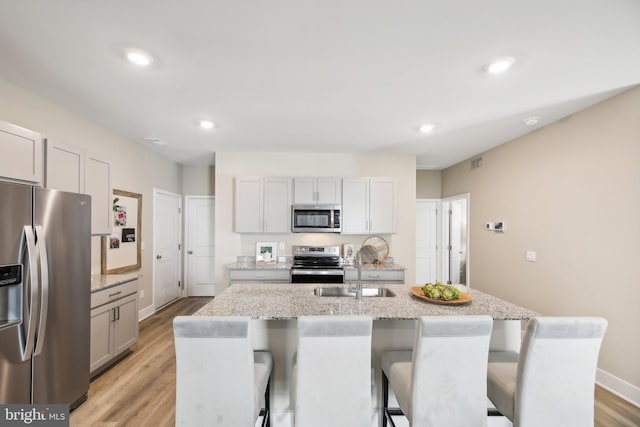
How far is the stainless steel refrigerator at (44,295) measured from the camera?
169 cm

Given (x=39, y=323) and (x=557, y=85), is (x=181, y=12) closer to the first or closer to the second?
(x=39, y=323)

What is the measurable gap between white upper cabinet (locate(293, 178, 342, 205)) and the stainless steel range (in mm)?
744

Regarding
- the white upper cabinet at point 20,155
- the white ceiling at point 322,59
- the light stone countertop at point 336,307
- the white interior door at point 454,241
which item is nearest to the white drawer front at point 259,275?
the light stone countertop at point 336,307

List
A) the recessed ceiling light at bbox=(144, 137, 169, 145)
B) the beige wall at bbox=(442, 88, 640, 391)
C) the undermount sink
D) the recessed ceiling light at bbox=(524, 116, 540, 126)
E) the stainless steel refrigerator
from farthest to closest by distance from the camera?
the recessed ceiling light at bbox=(144, 137, 169, 145) → the recessed ceiling light at bbox=(524, 116, 540, 126) → the undermount sink → the beige wall at bbox=(442, 88, 640, 391) → the stainless steel refrigerator

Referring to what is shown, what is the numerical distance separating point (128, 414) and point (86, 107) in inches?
108

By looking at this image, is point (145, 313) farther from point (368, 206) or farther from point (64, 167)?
point (368, 206)

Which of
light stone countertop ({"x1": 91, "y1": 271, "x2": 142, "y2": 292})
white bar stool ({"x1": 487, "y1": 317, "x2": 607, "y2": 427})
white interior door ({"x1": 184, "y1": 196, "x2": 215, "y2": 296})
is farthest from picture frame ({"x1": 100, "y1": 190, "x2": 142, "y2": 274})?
white bar stool ({"x1": 487, "y1": 317, "x2": 607, "y2": 427})

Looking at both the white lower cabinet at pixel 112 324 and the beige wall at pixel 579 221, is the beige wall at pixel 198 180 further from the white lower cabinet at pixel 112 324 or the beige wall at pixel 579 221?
the beige wall at pixel 579 221

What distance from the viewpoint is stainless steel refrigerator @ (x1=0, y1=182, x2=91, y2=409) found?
5.54 ft

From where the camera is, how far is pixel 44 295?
5.99 ft

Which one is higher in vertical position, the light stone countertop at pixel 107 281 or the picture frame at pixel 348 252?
the picture frame at pixel 348 252

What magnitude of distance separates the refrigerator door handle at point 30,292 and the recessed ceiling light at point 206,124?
1820 millimetres

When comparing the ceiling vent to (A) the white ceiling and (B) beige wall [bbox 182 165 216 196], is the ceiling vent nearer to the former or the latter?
(A) the white ceiling

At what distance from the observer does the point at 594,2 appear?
1433 millimetres
